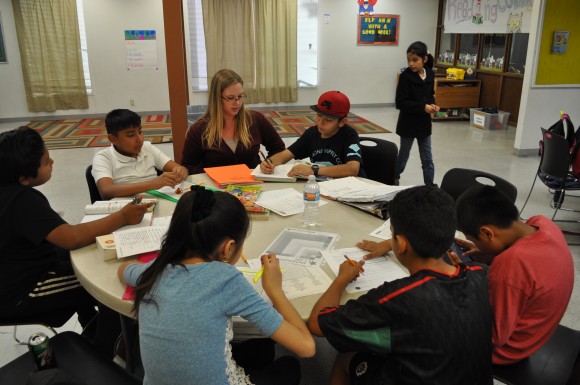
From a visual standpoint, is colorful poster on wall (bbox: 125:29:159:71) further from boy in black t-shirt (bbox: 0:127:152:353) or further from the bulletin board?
boy in black t-shirt (bbox: 0:127:152:353)

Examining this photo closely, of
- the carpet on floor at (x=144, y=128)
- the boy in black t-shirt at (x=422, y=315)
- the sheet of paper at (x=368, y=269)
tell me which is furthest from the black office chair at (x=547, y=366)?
the carpet on floor at (x=144, y=128)

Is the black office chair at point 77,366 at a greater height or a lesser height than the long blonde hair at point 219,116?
lesser

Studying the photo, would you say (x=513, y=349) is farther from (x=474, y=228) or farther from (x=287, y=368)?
(x=287, y=368)

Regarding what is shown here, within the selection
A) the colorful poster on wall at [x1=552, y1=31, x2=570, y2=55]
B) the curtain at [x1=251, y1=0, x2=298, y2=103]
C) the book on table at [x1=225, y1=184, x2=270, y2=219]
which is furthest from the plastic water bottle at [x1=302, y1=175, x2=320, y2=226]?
the curtain at [x1=251, y1=0, x2=298, y2=103]

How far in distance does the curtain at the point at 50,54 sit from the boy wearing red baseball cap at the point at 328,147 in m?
6.67

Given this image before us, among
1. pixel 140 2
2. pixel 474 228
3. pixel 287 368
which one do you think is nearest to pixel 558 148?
pixel 474 228

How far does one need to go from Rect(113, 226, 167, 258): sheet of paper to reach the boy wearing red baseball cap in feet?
3.09

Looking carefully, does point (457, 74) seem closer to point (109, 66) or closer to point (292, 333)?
point (109, 66)

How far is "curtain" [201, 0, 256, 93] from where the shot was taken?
8.40m

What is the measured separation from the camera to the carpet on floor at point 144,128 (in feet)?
22.2

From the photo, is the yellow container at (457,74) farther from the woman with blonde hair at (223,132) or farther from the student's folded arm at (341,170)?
the student's folded arm at (341,170)

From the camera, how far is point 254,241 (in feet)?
6.05

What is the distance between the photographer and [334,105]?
106 inches

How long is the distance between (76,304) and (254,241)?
0.79 m
